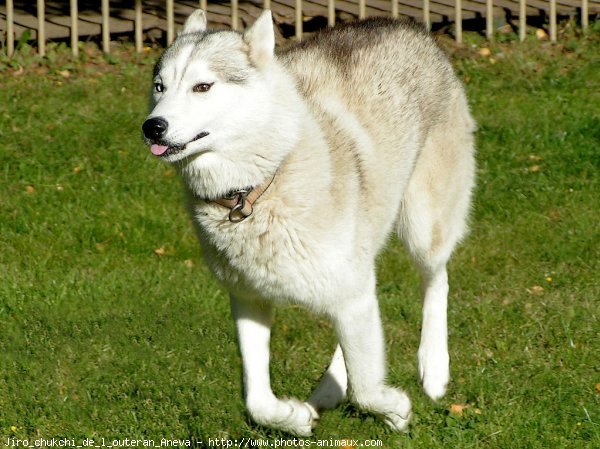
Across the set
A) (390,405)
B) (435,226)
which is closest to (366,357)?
(390,405)

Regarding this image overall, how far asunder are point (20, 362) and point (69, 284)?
93 cm

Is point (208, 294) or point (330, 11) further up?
point (330, 11)

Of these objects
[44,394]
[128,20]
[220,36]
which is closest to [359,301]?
[220,36]

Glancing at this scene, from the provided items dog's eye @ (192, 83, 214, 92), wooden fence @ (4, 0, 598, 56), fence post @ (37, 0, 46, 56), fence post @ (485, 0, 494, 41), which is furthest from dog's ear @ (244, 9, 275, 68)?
fence post @ (485, 0, 494, 41)

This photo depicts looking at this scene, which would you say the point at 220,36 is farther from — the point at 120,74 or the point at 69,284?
the point at 120,74

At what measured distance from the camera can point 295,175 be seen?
4.19 m

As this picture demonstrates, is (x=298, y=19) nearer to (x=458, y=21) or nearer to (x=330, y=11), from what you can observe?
(x=330, y=11)

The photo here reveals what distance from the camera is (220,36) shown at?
4141 millimetres

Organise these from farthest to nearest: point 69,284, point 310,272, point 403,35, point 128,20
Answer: point 128,20
point 69,284
point 403,35
point 310,272

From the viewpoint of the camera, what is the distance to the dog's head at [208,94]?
3836 mm

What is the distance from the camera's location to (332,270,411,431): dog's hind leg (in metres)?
4.35

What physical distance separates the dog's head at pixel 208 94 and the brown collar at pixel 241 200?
0.20 metres

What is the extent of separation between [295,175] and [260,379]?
0.83m

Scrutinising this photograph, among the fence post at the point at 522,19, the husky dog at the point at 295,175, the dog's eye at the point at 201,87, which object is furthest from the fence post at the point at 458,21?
the dog's eye at the point at 201,87
